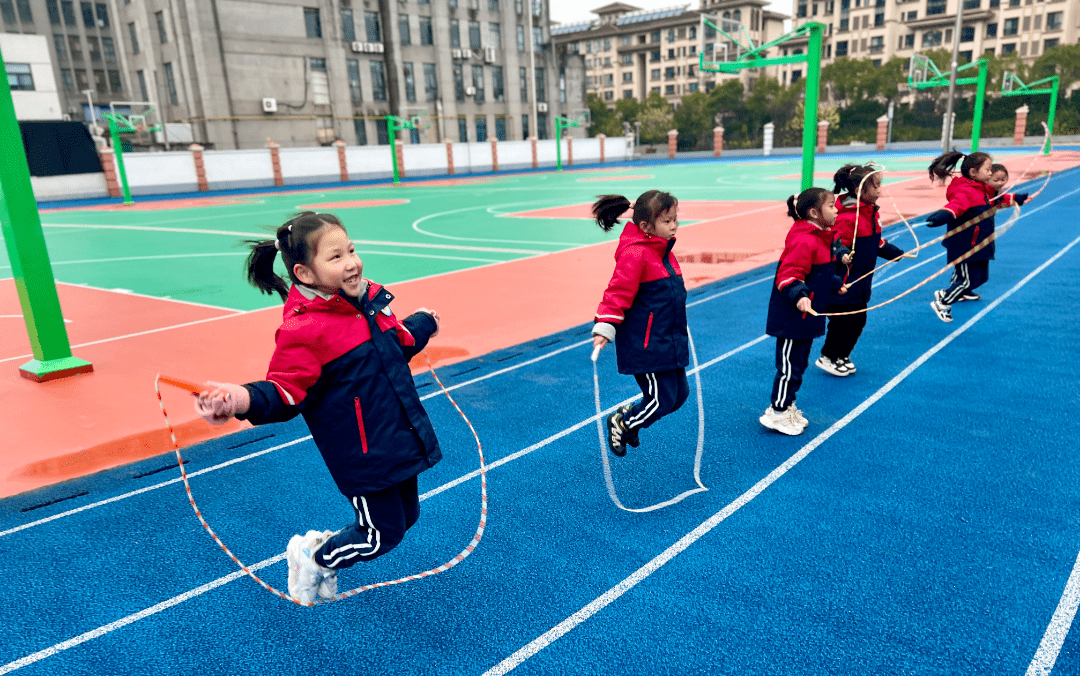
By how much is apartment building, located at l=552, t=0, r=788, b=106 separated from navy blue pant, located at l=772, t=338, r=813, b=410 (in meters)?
89.9

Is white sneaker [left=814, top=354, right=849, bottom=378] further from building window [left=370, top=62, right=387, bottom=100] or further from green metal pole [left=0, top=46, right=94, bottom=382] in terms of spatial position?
building window [left=370, top=62, right=387, bottom=100]

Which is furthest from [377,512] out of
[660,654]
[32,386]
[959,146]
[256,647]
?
[959,146]

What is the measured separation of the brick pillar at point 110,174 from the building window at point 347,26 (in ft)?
69.9

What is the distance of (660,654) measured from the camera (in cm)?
317

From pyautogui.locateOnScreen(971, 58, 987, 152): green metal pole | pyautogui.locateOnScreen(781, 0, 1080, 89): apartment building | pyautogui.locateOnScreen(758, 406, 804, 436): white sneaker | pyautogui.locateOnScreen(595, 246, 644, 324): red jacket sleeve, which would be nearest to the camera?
pyautogui.locateOnScreen(595, 246, 644, 324): red jacket sleeve

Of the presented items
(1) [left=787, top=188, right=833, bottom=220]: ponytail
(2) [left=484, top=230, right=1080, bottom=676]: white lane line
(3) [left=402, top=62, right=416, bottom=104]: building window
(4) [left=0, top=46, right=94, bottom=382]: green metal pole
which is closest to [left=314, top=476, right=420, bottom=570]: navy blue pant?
(2) [left=484, top=230, right=1080, bottom=676]: white lane line

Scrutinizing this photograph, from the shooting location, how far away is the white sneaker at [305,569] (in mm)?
3434

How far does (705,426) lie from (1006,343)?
407 cm

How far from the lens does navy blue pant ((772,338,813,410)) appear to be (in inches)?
211

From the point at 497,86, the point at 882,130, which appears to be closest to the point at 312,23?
the point at 497,86

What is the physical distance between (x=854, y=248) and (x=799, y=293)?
1721mm

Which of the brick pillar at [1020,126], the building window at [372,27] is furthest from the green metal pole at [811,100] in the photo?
the brick pillar at [1020,126]

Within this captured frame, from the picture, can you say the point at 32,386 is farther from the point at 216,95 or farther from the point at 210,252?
the point at 216,95

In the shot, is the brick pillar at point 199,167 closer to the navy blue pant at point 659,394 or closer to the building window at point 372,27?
the building window at point 372,27
